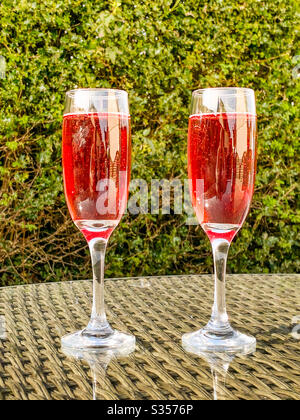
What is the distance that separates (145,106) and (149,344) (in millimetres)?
2162

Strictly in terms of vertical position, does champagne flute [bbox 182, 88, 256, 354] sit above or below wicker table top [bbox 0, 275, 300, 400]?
above

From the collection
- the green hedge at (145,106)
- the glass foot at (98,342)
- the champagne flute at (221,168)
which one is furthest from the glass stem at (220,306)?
the green hedge at (145,106)

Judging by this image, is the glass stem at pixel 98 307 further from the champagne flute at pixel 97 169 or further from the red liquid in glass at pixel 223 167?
the red liquid in glass at pixel 223 167

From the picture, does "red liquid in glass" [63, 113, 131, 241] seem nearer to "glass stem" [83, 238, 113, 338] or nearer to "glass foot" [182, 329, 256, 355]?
"glass stem" [83, 238, 113, 338]

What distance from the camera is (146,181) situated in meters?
2.84

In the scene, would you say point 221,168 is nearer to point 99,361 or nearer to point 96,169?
point 96,169

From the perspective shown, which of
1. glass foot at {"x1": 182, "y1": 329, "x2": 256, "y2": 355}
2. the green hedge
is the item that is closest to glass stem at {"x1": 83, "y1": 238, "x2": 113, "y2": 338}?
glass foot at {"x1": 182, "y1": 329, "x2": 256, "y2": 355}

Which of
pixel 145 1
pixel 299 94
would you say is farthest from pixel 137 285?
pixel 299 94

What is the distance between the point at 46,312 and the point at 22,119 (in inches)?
68.9

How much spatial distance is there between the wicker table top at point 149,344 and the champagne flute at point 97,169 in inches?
3.8

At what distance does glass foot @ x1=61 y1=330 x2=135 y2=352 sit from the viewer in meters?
0.80

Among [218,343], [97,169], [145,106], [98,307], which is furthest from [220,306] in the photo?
[145,106]

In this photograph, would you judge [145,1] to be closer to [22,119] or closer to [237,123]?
[22,119]

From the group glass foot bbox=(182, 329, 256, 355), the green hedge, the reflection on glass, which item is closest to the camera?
the reflection on glass
